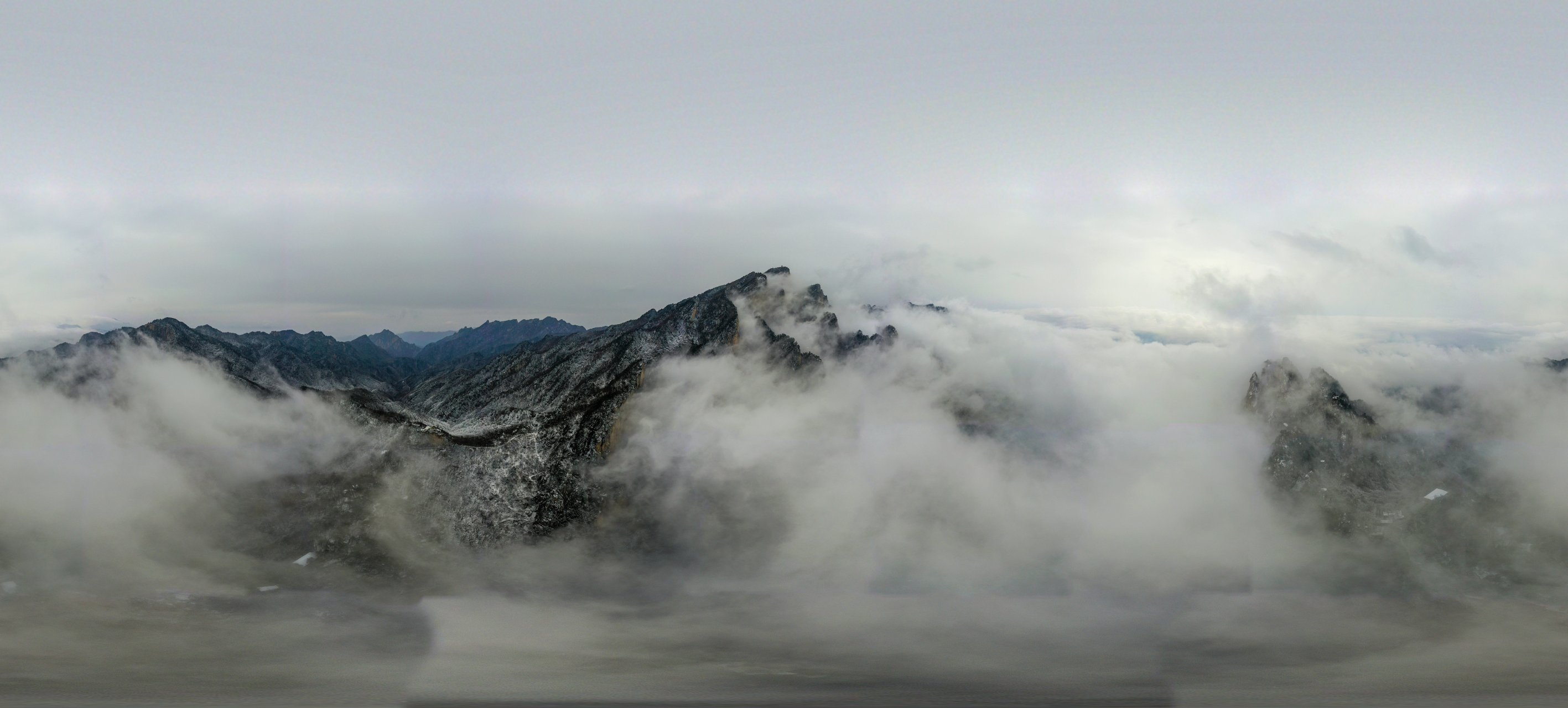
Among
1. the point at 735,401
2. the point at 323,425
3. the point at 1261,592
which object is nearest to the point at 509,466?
the point at 323,425

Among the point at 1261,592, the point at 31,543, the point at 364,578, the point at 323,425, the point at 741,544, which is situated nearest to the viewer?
→ the point at 364,578

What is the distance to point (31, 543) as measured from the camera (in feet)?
351

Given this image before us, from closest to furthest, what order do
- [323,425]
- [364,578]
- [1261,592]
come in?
[364,578], [323,425], [1261,592]

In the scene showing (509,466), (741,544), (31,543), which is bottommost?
(741,544)

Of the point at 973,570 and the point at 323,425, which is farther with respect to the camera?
the point at 973,570

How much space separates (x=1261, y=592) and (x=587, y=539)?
15576 cm

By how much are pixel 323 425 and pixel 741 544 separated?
85.2m

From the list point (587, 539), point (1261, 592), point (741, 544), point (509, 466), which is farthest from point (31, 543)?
point (1261, 592)

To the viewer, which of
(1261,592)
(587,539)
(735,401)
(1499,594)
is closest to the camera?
(587,539)

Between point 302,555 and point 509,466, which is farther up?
point 509,466

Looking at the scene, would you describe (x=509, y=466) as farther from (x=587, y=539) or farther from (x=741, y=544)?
(x=741, y=544)

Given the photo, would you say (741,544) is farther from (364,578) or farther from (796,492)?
(364,578)

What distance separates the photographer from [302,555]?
4176 inches

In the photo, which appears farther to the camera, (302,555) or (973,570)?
(973,570)
